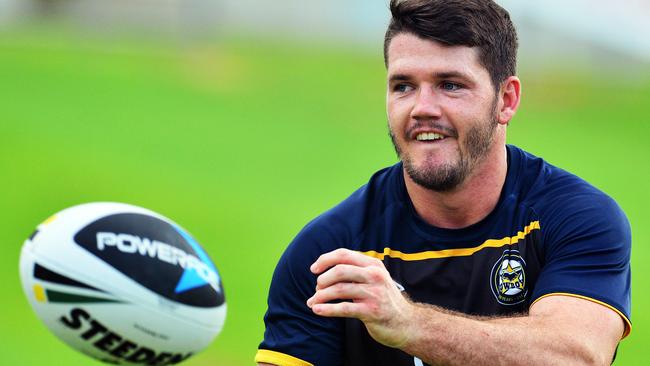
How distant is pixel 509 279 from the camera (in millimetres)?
5281

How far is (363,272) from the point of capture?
4309 mm

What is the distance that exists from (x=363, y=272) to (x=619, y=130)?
22.2m

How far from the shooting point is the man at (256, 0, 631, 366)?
5102 millimetres

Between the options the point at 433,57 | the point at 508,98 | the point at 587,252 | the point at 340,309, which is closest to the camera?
the point at 340,309

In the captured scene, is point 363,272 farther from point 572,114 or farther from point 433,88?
point 572,114

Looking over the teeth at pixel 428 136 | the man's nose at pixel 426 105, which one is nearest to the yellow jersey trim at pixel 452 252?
the teeth at pixel 428 136

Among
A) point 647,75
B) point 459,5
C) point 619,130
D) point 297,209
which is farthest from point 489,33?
point 647,75

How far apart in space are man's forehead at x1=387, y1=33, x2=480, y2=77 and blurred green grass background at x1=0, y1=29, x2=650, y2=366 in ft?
23.5

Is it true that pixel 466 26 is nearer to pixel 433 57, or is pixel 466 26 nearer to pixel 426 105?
pixel 433 57

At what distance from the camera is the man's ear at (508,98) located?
5484 millimetres

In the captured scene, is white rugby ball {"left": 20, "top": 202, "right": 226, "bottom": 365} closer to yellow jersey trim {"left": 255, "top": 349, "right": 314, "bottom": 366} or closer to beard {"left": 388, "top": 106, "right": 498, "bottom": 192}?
yellow jersey trim {"left": 255, "top": 349, "right": 314, "bottom": 366}

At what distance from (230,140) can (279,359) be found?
18075mm

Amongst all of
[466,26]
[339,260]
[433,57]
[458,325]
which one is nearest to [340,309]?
[339,260]

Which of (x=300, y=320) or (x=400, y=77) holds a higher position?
(x=400, y=77)
